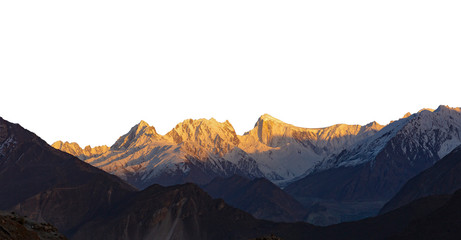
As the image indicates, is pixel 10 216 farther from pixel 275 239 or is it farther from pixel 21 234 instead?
pixel 275 239

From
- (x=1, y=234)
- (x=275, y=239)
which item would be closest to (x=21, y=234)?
(x=1, y=234)

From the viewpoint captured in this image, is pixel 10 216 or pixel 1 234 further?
pixel 10 216

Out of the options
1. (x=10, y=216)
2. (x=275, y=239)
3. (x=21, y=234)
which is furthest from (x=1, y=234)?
(x=275, y=239)

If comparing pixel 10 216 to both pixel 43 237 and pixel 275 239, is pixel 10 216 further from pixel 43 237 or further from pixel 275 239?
pixel 275 239

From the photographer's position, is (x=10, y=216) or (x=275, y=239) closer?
(x=275, y=239)

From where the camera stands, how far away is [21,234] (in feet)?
153

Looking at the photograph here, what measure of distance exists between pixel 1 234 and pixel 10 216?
586cm

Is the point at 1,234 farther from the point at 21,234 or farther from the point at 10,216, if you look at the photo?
the point at 10,216

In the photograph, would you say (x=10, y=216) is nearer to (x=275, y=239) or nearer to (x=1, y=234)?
(x=1, y=234)

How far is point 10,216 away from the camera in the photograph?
1971 inches

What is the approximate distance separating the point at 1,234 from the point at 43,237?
16.8ft

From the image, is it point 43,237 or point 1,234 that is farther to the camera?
point 43,237

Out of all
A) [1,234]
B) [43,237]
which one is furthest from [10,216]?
[1,234]

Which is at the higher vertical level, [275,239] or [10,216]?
[10,216]
